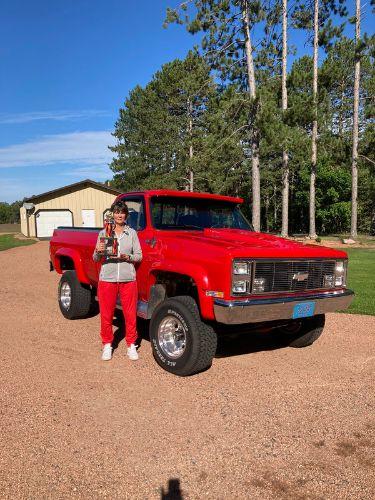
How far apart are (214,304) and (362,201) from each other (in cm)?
4169

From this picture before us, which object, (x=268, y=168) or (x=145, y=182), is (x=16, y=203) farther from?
(x=268, y=168)

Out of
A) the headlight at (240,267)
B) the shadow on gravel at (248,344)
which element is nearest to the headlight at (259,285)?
the headlight at (240,267)

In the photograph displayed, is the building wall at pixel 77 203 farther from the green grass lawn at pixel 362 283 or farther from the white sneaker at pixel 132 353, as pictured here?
the white sneaker at pixel 132 353

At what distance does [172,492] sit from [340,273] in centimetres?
335

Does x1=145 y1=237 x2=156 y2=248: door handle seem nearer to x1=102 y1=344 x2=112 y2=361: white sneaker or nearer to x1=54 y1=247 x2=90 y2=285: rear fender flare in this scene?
x1=102 y1=344 x2=112 y2=361: white sneaker


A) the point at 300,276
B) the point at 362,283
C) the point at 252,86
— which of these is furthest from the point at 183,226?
the point at 252,86

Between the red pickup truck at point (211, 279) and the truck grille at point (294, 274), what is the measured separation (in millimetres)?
10

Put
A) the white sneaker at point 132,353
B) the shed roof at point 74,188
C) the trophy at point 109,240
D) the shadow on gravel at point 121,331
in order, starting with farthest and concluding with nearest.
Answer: the shed roof at point 74,188
the shadow on gravel at point 121,331
the white sneaker at point 132,353
the trophy at point 109,240

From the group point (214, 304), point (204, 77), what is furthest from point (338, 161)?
point (214, 304)

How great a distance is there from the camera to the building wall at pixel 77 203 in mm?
32031

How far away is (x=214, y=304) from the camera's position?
4207 millimetres

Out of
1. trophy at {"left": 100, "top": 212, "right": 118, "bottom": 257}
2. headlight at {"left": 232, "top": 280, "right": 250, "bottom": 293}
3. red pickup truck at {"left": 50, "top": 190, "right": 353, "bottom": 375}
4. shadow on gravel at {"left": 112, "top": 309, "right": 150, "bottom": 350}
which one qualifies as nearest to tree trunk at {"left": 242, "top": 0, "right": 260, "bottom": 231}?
shadow on gravel at {"left": 112, "top": 309, "right": 150, "bottom": 350}

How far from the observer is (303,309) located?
4602 mm

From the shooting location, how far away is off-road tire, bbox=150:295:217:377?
4395 millimetres
